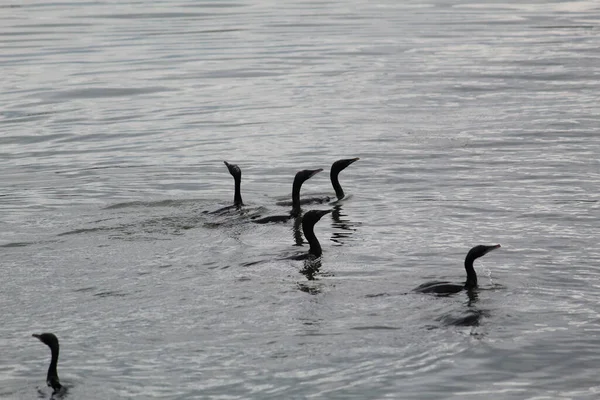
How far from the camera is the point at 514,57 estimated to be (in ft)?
90.5

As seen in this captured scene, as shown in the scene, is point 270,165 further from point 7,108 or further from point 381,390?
point 381,390

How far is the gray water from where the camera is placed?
30.6 ft

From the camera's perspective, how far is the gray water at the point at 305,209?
9.31 metres

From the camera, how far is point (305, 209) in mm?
14867

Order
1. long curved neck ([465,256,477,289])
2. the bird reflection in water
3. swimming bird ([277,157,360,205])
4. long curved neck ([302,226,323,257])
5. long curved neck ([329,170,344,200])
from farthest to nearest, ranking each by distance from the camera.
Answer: long curved neck ([329,170,344,200])
swimming bird ([277,157,360,205])
long curved neck ([302,226,323,257])
long curved neck ([465,256,477,289])
the bird reflection in water

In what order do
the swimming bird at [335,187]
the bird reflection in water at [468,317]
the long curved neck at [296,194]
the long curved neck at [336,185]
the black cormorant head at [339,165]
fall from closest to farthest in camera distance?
1. the bird reflection in water at [468,317]
2. the long curved neck at [296,194]
3. the swimming bird at [335,187]
4. the long curved neck at [336,185]
5. the black cormorant head at [339,165]

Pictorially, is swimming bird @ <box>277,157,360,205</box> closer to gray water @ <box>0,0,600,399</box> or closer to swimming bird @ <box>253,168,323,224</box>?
gray water @ <box>0,0,600,399</box>

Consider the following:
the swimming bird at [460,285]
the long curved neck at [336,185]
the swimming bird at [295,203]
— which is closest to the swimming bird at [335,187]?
the long curved neck at [336,185]

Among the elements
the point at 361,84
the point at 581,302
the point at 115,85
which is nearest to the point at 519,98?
the point at 361,84

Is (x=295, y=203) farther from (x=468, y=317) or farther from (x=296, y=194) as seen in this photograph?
(x=468, y=317)

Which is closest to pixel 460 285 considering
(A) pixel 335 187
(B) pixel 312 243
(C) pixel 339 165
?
(B) pixel 312 243

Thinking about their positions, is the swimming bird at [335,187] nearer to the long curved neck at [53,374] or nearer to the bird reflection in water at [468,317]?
the bird reflection in water at [468,317]

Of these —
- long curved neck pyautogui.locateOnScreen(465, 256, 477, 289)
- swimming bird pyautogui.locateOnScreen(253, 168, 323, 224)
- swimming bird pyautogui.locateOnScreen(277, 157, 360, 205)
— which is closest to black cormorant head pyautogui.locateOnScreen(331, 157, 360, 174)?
swimming bird pyautogui.locateOnScreen(277, 157, 360, 205)

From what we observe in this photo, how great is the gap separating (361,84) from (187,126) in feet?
16.0
